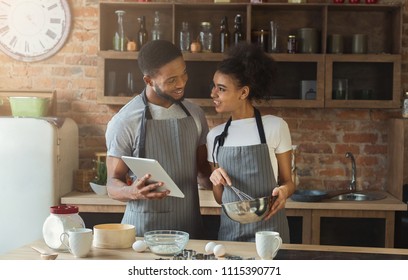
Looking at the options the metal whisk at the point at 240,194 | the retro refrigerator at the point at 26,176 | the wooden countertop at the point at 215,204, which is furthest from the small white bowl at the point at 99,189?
the metal whisk at the point at 240,194

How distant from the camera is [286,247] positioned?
2.27 meters

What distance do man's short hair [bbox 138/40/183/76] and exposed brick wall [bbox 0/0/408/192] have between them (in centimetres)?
165

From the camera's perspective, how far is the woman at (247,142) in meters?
2.64

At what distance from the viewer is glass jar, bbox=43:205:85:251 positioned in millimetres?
2186

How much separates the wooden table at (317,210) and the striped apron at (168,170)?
3.15 feet

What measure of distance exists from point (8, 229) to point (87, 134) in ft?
2.71

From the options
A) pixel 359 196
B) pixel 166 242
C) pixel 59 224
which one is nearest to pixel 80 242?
pixel 59 224

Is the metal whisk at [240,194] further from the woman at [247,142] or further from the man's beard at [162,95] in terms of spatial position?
the man's beard at [162,95]

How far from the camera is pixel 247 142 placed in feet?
8.81

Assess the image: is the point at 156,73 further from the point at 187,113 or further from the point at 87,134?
the point at 87,134

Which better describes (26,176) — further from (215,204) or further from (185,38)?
(185,38)

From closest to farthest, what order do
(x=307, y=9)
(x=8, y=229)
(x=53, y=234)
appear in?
(x=53, y=234), (x=8, y=229), (x=307, y=9)
